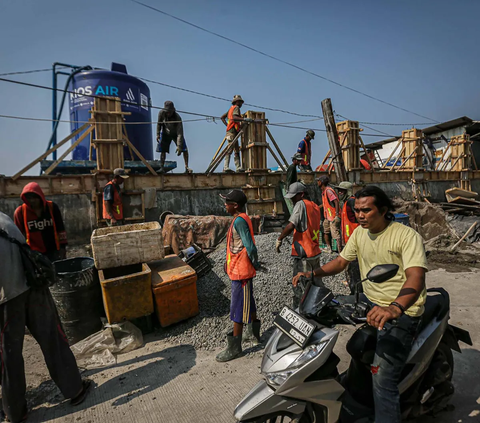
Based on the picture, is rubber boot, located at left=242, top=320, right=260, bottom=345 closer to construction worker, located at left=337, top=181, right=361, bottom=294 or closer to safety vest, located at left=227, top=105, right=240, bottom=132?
construction worker, located at left=337, top=181, right=361, bottom=294

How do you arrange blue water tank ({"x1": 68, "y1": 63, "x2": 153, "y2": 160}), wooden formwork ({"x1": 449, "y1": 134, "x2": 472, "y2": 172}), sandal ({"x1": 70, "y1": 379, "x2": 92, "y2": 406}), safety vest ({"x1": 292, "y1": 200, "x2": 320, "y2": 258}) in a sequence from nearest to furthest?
sandal ({"x1": 70, "y1": 379, "x2": 92, "y2": 406}), safety vest ({"x1": 292, "y1": 200, "x2": 320, "y2": 258}), blue water tank ({"x1": 68, "y1": 63, "x2": 153, "y2": 160}), wooden formwork ({"x1": 449, "y1": 134, "x2": 472, "y2": 172})

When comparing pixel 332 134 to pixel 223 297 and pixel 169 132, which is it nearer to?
pixel 169 132

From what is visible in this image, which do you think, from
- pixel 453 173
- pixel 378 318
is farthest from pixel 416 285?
pixel 453 173

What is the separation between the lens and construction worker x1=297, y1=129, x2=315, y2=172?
406 inches

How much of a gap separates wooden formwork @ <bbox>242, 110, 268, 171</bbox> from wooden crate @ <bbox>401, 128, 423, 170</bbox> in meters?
8.06

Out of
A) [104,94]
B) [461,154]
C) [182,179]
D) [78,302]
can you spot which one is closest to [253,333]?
[78,302]

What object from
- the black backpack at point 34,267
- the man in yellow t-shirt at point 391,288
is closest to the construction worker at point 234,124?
the black backpack at point 34,267

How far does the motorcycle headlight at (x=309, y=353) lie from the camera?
1755mm

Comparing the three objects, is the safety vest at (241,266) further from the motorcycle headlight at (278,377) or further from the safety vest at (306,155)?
the safety vest at (306,155)

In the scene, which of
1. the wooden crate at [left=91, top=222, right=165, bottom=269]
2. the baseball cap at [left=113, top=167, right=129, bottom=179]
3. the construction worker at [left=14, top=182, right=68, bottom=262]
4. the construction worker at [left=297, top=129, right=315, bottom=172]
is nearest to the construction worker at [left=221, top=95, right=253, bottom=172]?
the construction worker at [left=297, top=129, right=315, bottom=172]

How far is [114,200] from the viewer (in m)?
7.21

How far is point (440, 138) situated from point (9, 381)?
23257 mm

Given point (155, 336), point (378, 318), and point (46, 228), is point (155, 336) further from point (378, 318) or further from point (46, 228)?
point (378, 318)

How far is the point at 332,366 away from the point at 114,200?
6.56 meters
